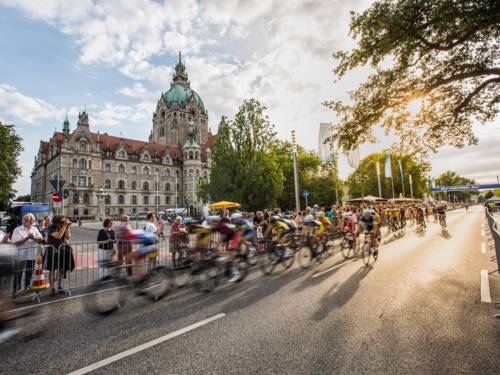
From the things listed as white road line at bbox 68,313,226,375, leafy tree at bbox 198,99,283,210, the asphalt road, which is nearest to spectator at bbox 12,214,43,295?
the asphalt road

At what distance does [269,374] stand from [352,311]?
8.46 ft

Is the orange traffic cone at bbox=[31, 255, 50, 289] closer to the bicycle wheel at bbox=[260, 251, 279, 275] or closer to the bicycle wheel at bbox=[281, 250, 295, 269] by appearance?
the bicycle wheel at bbox=[260, 251, 279, 275]

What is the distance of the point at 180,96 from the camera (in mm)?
100188

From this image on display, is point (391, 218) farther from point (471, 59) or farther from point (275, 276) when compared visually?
point (275, 276)

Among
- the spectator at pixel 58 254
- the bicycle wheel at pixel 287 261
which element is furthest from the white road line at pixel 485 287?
the spectator at pixel 58 254

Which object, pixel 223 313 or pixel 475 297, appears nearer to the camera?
pixel 223 313

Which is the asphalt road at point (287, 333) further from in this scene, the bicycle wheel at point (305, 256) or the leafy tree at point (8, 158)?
the leafy tree at point (8, 158)

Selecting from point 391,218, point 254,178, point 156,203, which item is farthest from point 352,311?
point 156,203

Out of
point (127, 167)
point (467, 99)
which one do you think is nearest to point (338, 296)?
point (467, 99)

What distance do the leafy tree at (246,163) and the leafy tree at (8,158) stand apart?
23176 millimetres

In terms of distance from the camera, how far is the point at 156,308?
552cm

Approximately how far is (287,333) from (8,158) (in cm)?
3896

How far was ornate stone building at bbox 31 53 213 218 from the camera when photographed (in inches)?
2464

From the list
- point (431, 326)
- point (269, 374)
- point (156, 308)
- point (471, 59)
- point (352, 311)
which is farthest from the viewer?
point (471, 59)
